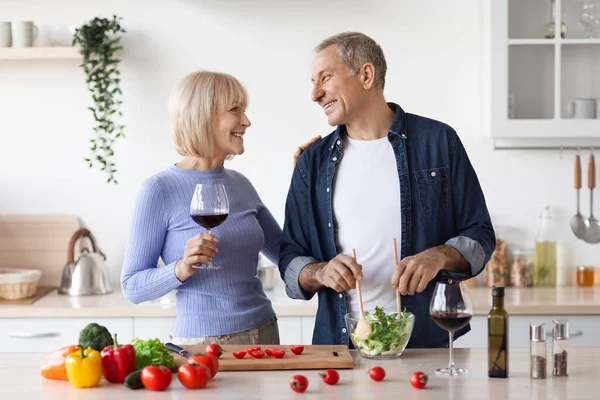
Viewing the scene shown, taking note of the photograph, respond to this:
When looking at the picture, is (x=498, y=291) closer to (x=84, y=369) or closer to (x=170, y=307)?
(x=84, y=369)

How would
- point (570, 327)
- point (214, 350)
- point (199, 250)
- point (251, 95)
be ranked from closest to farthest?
point (214, 350)
point (199, 250)
point (570, 327)
point (251, 95)

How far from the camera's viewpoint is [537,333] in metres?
1.88

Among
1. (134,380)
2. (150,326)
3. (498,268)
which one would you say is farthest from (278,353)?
(498,268)

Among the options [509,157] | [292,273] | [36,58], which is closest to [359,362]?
[292,273]

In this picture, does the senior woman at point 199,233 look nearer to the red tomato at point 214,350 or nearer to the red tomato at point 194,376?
the red tomato at point 214,350

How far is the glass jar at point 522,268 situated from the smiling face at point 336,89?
1655 mm

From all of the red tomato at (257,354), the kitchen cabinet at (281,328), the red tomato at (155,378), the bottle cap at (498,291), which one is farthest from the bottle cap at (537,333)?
the kitchen cabinet at (281,328)

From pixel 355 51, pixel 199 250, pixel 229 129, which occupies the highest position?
pixel 355 51

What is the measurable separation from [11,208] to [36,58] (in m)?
0.70

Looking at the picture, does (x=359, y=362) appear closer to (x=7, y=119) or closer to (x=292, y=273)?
(x=292, y=273)

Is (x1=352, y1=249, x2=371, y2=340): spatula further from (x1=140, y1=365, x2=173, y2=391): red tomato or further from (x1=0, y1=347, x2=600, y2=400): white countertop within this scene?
(x1=140, y1=365, x2=173, y2=391): red tomato

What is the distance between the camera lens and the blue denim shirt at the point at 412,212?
2.39 meters

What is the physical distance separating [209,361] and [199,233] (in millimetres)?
531

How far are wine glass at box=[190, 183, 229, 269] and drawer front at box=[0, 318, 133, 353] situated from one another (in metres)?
1.33
